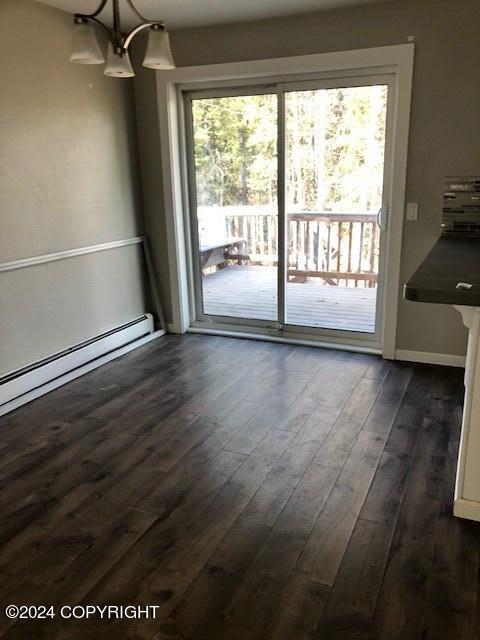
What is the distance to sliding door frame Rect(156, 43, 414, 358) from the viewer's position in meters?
3.47

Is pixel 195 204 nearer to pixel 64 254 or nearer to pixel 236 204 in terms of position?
pixel 236 204

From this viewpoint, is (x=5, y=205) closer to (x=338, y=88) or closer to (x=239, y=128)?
(x=239, y=128)

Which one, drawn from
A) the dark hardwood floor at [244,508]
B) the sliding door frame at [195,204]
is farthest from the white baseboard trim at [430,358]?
the sliding door frame at [195,204]

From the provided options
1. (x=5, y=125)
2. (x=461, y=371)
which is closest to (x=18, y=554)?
(x=5, y=125)

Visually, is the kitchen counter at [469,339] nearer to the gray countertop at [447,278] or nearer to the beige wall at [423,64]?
the gray countertop at [447,278]

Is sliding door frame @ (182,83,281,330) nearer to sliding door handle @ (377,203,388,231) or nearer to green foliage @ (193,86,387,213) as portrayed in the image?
green foliage @ (193,86,387,213)

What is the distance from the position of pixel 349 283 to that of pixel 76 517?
2904 millimetres

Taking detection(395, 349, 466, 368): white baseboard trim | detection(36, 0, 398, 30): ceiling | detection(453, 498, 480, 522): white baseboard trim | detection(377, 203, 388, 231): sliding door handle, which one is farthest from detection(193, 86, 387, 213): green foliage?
detection(453, 498, 480, 522): white baseboard trim

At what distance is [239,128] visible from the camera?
13.8 ft

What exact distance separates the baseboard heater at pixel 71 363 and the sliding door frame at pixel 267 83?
39 centimetres

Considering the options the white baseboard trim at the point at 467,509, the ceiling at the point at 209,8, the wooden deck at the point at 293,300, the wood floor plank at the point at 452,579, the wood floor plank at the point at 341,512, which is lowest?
the wood floor plank at the point at 452,579

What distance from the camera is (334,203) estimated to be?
4070 millimetres

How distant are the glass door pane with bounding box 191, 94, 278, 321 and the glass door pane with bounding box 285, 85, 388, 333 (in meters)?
0.17

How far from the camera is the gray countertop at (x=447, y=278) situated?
1.76 meters
